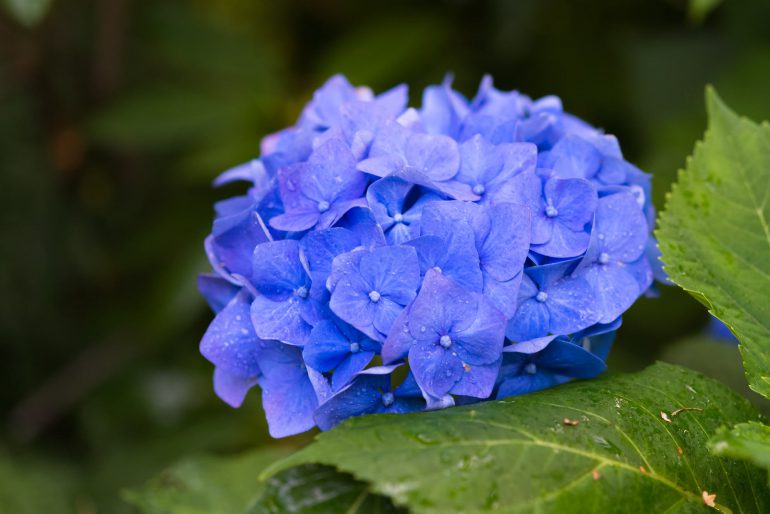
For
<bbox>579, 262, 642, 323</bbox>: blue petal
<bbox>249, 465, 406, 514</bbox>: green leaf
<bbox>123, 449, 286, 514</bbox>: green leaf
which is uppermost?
<bbox>579, 262, 642, 323</bbox>: blue petal

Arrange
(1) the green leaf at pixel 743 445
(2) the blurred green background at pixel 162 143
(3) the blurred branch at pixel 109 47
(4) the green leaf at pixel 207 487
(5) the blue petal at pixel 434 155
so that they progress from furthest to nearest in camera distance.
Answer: (3) the blurred branch at pixel 109 47
(2) the blurred green background at pixel 162 143
(4) the green leaf at pixel 207 487
(5) the blue petal at pixel 434 155
(1) the green leaf at pixel 743 445

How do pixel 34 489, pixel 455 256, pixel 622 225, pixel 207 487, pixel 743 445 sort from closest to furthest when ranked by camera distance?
pixel 743 445, pixel 455 256, pixel 622 225, pixel 207 487, pixel 34 489

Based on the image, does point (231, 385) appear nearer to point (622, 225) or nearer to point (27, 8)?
point (622, 225)

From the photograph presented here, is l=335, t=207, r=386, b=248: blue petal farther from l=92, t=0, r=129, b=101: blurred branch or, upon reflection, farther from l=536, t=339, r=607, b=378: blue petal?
l=92, t=0, r=129, b=101: blurred branch

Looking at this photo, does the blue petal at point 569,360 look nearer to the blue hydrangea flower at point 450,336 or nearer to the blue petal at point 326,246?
the blue hydrangea flower at point 450,336

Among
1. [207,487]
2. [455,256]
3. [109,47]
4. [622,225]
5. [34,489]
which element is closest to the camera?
[455,256]

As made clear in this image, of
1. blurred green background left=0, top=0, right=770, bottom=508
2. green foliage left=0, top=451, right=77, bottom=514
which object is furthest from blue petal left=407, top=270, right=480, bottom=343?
green foliage left=0, top=451, right=77, bottom=514

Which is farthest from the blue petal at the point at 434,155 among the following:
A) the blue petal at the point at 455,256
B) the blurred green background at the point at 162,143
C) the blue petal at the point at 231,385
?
the blurred green background at the point at 162,143

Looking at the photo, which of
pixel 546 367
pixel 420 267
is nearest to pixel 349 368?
pixel 420 267
